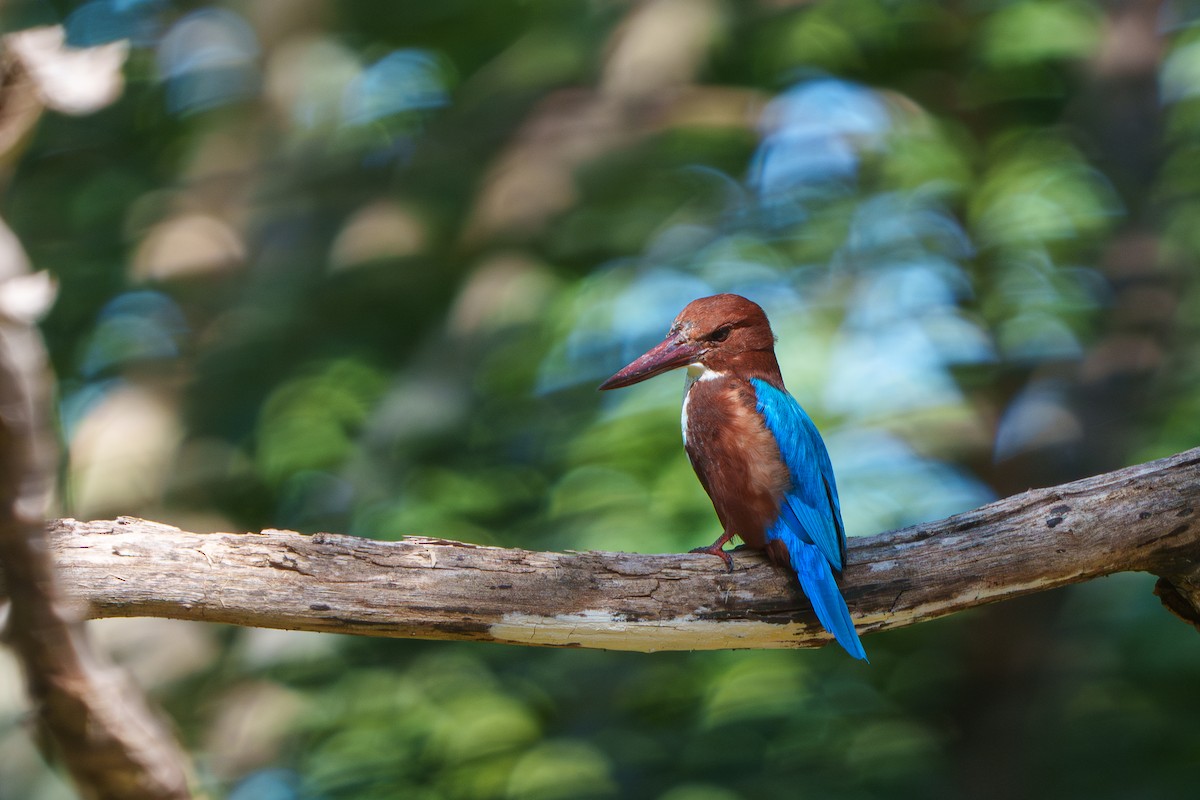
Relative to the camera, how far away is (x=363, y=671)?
514 cm

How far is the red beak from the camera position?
122 inches

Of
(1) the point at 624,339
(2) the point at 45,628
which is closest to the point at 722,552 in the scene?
(2) the point at 45,628

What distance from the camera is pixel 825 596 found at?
8.04 ft

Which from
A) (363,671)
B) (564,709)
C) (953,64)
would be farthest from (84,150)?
(953,64)

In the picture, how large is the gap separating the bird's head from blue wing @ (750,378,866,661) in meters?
0.12

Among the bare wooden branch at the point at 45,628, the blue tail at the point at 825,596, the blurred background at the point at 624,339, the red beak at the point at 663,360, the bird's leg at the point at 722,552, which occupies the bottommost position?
the blurred background at the point at 624,339

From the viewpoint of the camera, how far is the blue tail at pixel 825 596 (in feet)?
7.88

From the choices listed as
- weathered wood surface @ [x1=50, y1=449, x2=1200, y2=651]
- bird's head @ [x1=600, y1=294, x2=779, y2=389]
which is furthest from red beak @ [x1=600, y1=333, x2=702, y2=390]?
weathered wood surface @ [x1=50, y1=449, x2=1200, y2=651]

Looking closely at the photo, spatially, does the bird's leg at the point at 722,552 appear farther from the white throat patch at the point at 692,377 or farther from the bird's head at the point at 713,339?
the bird's head at the point at 713,339

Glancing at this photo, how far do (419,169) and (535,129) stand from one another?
2.06 feet

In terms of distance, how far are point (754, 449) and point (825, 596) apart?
51cm

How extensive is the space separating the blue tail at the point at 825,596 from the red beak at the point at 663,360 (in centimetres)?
79

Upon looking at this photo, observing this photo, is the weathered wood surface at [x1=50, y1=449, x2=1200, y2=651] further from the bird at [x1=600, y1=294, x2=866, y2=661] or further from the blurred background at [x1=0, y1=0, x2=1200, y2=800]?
the blurred background at [x1=0, y1=0, x2=1200, y2=800]

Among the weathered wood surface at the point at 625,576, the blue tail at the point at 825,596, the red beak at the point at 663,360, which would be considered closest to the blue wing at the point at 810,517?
the blue tail at the point at 825,596
